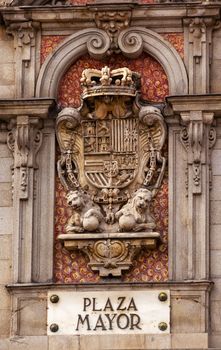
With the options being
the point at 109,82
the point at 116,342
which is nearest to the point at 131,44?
the point at 109,82

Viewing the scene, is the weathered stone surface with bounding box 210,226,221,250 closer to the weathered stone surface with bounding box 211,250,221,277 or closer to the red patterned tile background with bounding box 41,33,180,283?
the weathered stone surface with bounding box 211,250,221,277

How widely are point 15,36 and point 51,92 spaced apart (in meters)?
0.86

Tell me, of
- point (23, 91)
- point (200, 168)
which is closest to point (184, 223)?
point (200, 168)

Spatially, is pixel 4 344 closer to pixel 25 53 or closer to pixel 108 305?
pixel 108 305

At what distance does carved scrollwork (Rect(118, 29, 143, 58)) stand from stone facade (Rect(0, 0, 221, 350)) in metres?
0.01

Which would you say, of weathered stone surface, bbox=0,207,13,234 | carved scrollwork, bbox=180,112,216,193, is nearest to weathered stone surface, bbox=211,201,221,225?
carved scrollwork, bbox=180,112,216,193

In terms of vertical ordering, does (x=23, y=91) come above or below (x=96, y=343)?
above

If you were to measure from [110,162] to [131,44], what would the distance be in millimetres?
1488

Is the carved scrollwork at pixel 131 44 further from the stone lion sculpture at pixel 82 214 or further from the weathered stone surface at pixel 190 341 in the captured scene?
the weathered stone surface at pixel 190 341

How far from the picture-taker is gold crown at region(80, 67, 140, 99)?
29.1 meters

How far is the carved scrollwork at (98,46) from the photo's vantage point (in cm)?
2941

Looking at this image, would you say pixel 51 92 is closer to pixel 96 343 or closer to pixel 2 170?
pixel 2 170

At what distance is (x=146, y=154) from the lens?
2911cm

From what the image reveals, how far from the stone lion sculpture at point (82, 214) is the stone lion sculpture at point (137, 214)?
0.28m
